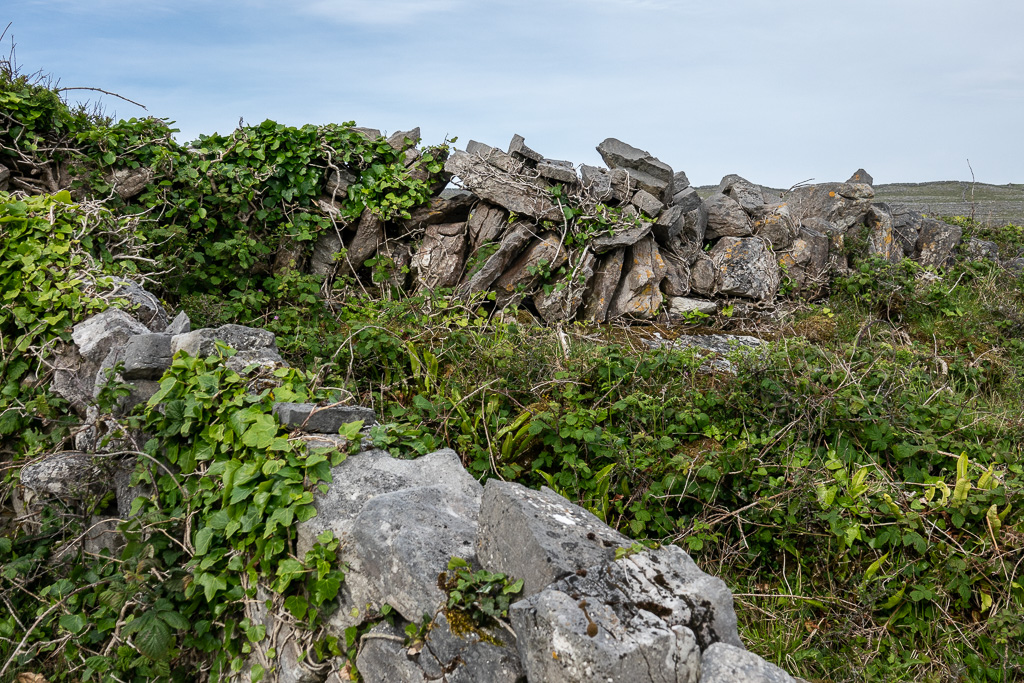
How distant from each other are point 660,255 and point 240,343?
5.24 meters

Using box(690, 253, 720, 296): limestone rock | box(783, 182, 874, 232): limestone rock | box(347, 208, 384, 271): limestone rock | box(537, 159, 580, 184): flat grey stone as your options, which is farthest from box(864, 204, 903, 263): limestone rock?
box(347, 208, 384, 271): limestone rock

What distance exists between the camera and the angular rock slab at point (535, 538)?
2.24 metres

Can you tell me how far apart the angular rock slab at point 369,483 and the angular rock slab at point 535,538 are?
61 cm

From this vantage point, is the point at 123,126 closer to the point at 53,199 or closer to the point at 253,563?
the point at 53,199

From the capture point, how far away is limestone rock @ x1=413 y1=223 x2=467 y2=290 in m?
7.67

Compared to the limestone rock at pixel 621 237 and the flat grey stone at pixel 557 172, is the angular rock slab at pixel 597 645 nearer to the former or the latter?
the limestone rock at pixel 621 237

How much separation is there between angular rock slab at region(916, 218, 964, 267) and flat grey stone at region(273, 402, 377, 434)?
9.02 meters

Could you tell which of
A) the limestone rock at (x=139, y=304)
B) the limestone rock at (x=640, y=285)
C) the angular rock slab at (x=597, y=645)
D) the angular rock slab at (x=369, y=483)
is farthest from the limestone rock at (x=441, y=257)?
the angular rock slab at (x=597, y=645)

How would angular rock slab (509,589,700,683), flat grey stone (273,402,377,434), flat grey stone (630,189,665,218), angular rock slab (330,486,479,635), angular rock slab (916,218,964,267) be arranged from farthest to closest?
1. angular rock slab (916,218,964,267)
2. flat grey stone (630,189,665,218)
3. flat grey stone (273,402,377,434)
4. angular rock slab (330,486,479,635)
5. angular rock slab (509,589,700,683)

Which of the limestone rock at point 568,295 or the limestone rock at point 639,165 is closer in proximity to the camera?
the limestone rock at point 568,295

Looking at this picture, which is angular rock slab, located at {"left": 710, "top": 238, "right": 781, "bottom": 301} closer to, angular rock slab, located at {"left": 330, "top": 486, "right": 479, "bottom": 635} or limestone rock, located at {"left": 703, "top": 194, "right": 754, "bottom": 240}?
limestone rock, located at {"left": 703, "top": 194, "right": 754, "bottom": 240}

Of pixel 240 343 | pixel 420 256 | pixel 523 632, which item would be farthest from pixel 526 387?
pixel 420 256

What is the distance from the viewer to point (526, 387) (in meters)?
4.92

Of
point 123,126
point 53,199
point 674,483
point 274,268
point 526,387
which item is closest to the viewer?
point 674,483
